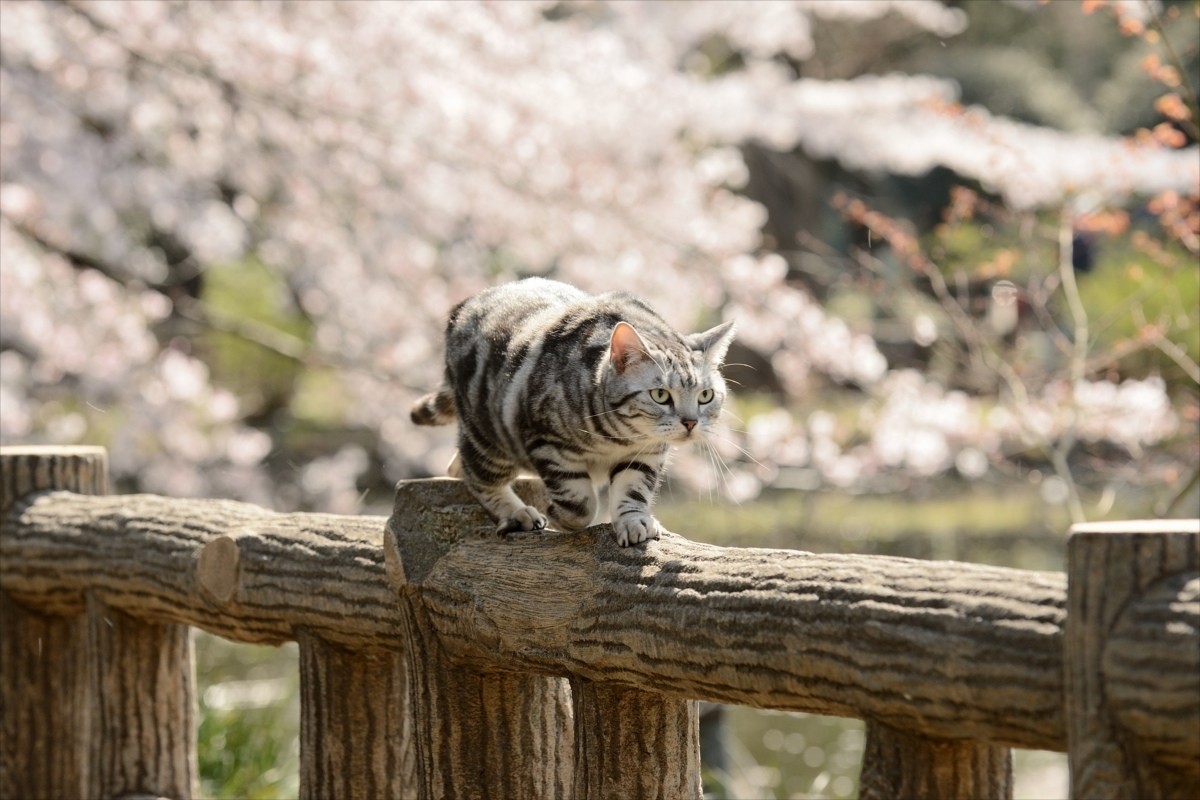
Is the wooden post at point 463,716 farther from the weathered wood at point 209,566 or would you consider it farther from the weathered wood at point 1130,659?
the weathered wood at point 1130,659

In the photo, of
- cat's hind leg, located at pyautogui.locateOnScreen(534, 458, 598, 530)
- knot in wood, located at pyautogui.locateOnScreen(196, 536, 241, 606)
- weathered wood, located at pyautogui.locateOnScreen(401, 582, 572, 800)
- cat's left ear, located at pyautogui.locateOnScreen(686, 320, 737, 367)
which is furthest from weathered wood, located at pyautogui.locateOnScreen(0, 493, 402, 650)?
cat's left ear, located at pyautogui.locateOnScreen(686, 320, 737, 367)

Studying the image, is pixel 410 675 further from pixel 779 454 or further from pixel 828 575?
pixel 779 454

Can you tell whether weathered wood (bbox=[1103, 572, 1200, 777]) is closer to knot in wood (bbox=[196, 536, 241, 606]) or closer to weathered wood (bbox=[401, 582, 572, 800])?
weathered wood (bbox=[401, 582, 572, 800])

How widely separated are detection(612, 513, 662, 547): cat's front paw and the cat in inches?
5.2

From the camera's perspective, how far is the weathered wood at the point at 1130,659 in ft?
4.56

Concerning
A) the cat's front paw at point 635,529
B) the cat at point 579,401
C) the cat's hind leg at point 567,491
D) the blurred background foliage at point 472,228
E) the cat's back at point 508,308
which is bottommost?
the cat's front paw at point 635,529

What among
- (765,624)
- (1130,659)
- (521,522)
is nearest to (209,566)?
(521,522)

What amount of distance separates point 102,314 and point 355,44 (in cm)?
204

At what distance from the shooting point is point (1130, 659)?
4.62 feet

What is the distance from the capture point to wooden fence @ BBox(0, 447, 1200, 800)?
4.77ft

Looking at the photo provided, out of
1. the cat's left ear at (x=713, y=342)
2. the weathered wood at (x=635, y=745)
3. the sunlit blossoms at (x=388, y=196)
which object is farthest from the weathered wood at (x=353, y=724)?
the sunlit blossoms at (x=388, y=196)

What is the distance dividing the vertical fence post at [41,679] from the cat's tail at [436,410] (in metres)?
0.99

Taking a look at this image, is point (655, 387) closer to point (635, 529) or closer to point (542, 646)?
point (635, 529)

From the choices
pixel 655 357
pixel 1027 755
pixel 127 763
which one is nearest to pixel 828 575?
pixel 655 357
